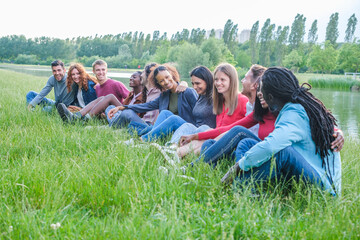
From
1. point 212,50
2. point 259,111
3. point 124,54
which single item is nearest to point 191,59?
point 212,50

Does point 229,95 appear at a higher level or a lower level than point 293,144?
higher

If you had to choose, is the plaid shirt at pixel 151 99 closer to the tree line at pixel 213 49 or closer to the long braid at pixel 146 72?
the long braid at pixel 146 72

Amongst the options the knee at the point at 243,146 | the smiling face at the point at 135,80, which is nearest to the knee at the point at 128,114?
the smiling face at the point at 135,80

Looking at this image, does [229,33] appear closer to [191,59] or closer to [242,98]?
[191,59]

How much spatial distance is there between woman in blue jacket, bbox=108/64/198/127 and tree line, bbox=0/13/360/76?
1828 centimetres

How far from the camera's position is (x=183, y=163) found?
303cm

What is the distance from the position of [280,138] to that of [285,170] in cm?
28

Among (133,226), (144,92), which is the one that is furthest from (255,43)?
(133,226)

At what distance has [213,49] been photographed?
4603cm

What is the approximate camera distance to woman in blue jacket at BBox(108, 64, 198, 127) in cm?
471

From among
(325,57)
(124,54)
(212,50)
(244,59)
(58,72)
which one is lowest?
(58,72)

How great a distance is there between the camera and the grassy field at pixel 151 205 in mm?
1759

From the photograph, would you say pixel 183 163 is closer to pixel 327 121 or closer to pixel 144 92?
pixel 327 121

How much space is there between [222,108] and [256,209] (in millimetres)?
2165
